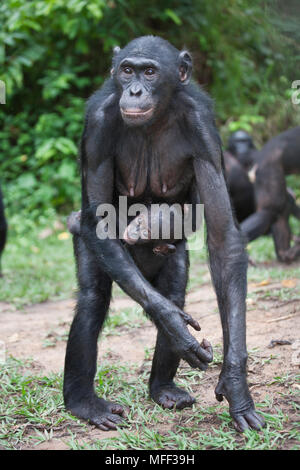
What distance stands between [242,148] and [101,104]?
6.26 m

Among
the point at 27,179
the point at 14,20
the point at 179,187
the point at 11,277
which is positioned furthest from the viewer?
the point at 27,179

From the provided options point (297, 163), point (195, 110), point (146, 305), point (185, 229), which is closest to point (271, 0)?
point (195, 110)

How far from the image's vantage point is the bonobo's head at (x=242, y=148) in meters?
9.59

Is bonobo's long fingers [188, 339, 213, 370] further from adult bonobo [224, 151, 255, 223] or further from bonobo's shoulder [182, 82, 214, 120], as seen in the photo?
adult bonobo [224, 151, 255, 223]

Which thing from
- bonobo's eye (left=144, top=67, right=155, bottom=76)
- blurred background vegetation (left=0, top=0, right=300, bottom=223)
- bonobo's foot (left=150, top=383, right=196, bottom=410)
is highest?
blurred background vegetation (left=0, top=0, right=300, bottom=223)

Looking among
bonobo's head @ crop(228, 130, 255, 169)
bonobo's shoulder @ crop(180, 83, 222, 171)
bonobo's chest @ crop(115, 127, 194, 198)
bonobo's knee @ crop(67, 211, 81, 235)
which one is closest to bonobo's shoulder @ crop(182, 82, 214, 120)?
bonobo's shoulder @ crop(180, 83, 222, 171)

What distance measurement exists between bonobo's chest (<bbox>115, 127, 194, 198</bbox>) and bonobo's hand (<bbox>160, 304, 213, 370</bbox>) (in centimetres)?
90

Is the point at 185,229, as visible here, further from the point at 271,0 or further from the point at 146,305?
the point at 271,0

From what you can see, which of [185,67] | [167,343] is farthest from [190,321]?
[185,67]

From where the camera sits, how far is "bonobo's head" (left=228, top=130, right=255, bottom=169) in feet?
31.4

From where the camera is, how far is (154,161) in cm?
373

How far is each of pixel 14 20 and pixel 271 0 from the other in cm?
726

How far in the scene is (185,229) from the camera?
3.90m

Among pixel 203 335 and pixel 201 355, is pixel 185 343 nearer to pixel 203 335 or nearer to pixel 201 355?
pixel 201 355
